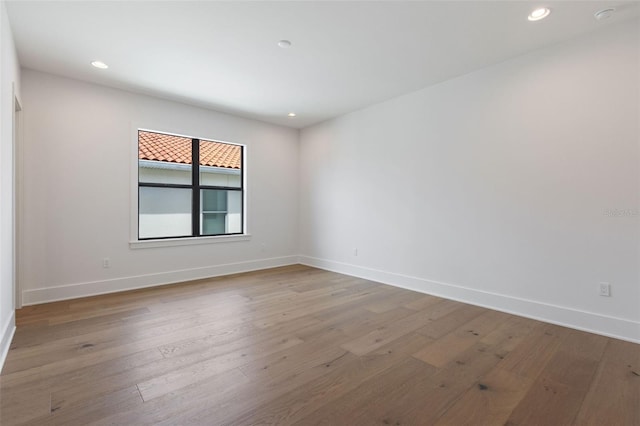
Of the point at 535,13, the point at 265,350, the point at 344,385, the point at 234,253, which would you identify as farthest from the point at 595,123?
the point at 234,253

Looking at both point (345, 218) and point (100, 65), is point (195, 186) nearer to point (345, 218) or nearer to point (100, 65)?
point (100, 65)

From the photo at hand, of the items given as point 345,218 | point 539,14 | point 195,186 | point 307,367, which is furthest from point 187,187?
point 539,14

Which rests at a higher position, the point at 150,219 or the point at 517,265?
the point at 150,219

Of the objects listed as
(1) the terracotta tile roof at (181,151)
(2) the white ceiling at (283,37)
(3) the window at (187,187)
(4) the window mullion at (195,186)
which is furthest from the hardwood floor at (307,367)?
(2) the white ceiling at (283,37)

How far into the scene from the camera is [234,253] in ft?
16.7

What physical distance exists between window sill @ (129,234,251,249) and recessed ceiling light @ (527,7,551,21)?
4602 mm

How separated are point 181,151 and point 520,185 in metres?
4.64

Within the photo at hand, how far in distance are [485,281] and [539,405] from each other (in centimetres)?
183

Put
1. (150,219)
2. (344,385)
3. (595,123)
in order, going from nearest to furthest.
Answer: (344,385) < (595,123) < (150,219)

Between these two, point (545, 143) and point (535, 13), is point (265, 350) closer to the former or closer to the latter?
point (545, 143)

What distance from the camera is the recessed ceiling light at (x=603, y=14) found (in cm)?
239

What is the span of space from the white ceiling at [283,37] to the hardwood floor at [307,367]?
2.70m

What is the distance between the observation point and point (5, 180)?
2.39 m

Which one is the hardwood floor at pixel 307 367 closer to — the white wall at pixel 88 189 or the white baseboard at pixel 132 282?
the white baseboard at pixel 132 282
